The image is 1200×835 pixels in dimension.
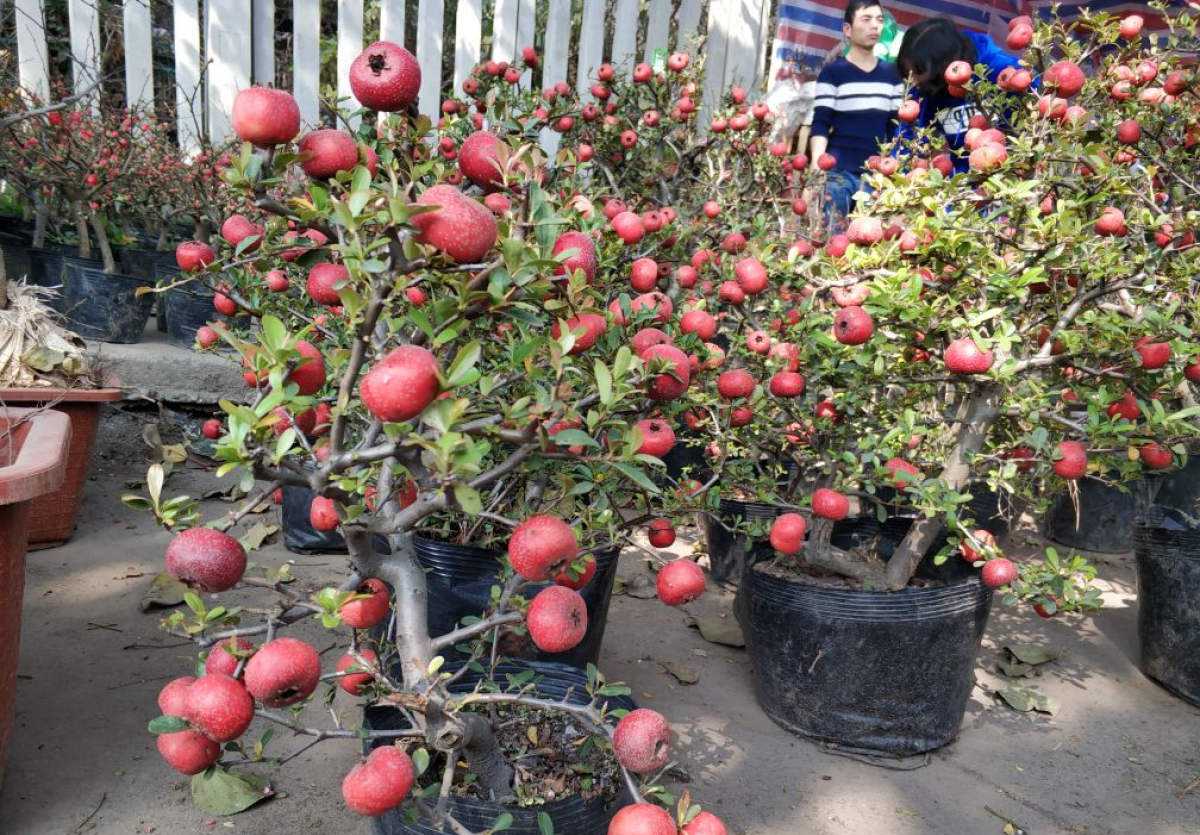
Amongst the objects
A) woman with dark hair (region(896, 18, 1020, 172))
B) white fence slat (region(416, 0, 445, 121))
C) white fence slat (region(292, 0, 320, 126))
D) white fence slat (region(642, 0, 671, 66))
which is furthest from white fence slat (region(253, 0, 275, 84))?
woman with dark hair (region(896, 18, 1020, 172))

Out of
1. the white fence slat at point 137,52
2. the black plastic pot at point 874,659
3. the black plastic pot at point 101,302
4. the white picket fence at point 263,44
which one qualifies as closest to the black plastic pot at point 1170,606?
the black plastic pot at point 874,659

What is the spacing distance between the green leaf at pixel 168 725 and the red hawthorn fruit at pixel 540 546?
1.67 feet

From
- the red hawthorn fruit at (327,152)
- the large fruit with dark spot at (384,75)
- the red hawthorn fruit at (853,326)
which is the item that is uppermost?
the large fruit with dark spot at (384,75)

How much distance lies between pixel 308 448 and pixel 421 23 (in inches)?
204

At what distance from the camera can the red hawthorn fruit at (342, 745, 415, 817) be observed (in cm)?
126

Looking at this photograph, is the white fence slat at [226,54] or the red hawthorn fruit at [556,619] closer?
the red hawthorn fruit at [556,619]

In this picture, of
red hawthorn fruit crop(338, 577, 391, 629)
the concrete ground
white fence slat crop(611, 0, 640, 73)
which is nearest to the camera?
red hawthorn fruit crop(338, 577, 391, 629)

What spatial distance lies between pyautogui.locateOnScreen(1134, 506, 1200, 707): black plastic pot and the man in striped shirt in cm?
245

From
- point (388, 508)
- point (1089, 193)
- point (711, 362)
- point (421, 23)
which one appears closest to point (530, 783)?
point (388, 508)

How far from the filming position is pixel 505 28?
5.92 metres

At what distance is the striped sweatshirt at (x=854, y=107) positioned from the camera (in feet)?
16.1

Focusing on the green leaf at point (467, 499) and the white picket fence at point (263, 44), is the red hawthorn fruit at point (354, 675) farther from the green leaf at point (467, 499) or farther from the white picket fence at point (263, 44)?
the white picket fence at point (263, 44)

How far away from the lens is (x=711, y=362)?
6.68 ft

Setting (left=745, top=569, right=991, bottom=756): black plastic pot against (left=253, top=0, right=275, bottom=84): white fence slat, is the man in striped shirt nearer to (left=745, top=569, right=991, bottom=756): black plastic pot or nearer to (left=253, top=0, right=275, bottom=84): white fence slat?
(left=745, top=569, right=991, bottom=756): black plastic pot
